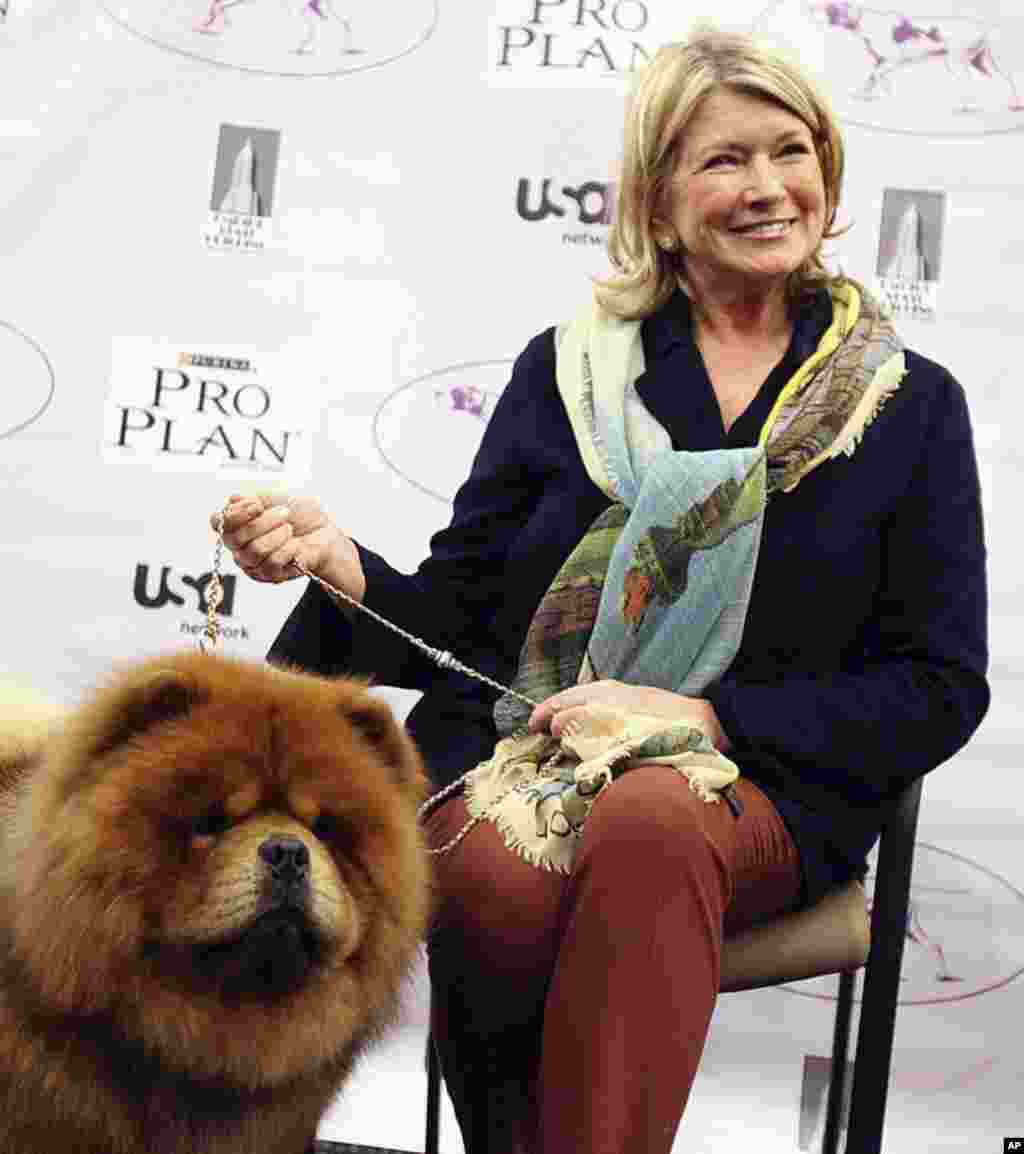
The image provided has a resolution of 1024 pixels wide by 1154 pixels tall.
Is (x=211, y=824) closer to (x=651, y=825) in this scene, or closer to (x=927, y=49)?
(x=651, y=825)

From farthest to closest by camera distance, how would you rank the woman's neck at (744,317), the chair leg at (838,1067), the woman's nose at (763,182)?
the chair leg at (838,1067) → the woman's neck at (744,317) → the woman's nose at (763,182)

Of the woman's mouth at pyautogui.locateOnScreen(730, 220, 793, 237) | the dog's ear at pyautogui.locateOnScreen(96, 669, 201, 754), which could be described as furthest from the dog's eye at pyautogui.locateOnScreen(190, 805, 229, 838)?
the woman's mouth at pyautogui.locateOnScreen(730, 220, 793, 237)

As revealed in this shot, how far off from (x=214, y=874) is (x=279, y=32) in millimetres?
1860

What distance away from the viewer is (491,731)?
2.08 m

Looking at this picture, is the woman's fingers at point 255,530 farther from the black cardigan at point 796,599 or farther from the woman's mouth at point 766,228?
the woman's mouth at point 766,228

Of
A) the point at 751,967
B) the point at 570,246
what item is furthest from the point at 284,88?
the point at 751,967

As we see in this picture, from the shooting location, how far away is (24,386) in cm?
288

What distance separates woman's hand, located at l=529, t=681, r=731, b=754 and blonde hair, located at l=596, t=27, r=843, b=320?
21.6 inches

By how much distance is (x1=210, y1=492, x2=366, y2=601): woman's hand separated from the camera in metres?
1.93

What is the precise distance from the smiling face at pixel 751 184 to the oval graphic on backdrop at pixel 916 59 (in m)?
0.82

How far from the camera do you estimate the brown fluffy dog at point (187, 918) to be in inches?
59.0

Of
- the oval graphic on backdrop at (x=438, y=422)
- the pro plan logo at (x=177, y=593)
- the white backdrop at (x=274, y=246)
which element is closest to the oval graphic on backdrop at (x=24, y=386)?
the white backdrop at (x=274, y=246)

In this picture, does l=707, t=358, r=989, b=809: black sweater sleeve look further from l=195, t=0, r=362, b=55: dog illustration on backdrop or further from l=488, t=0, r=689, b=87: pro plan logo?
l=195, t=0, r=362, b=55: dog illustration on backdrop

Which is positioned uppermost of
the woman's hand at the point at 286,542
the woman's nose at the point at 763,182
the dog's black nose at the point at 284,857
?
the woman's nose at the point at 763,182
